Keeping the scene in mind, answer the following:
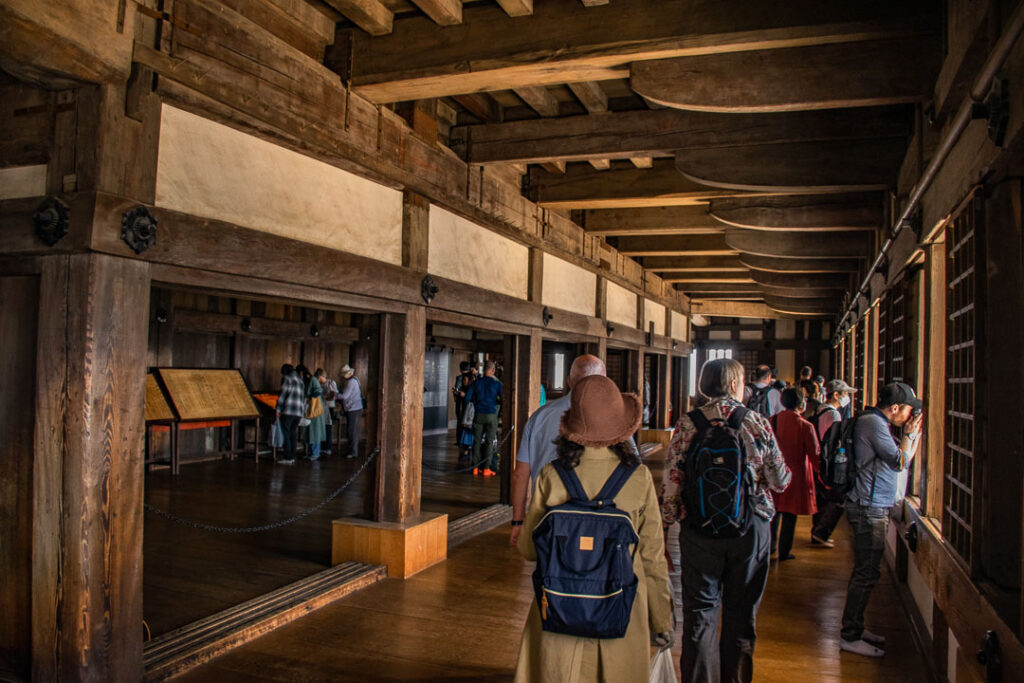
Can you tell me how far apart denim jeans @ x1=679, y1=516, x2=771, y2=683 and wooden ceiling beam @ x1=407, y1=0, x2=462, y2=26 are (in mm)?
2986

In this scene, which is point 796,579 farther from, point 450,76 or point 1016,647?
point 450,76

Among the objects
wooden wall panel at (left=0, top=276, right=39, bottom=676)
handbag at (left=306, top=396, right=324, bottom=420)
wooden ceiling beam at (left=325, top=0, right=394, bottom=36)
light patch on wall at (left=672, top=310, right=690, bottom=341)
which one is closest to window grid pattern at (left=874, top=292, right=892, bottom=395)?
wooden ceiling beam at (left=325, top=0, right=394, bottom=36)

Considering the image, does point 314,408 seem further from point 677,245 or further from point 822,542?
point 822,542

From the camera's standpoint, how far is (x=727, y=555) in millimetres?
3086

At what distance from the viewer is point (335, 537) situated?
5.45m

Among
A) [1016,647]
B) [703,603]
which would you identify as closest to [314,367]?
[703,603]

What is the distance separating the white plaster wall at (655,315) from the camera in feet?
42.1

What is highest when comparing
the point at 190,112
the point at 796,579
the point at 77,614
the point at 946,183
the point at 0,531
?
the point at 190,112

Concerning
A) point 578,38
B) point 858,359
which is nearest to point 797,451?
point 578,38

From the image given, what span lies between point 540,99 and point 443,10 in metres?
1.59

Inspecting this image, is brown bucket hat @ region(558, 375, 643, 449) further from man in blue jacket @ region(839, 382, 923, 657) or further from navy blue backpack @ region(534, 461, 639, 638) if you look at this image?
man in blue jacket @ region(839, 382, 923, 657)

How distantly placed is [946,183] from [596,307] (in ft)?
22.3

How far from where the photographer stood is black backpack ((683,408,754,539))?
296cm

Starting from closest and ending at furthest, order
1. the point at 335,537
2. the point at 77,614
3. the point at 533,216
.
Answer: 1. the point at 77,614
2. the point at 335,537
3. the point at 533,216
